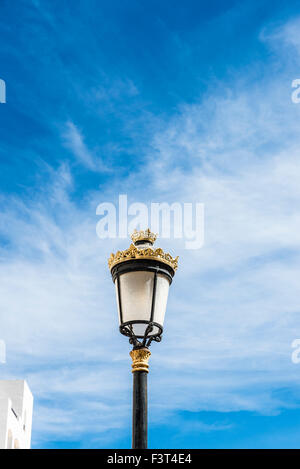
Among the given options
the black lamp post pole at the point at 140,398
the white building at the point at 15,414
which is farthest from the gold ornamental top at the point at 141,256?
the white building at the point at 15,414

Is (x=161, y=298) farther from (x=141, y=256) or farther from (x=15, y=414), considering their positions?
(x=15, y=414)

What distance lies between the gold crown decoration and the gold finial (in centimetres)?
154

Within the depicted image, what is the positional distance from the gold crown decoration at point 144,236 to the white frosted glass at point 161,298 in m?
0.78

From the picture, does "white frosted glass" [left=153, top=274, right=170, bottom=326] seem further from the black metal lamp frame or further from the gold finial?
the gold finial

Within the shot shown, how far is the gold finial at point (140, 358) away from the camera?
25.9 ft

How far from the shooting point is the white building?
70000mm

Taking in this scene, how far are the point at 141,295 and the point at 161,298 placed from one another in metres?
0.26

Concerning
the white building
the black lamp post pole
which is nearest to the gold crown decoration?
the black lamp post pole

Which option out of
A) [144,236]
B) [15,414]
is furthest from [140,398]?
[15,414]

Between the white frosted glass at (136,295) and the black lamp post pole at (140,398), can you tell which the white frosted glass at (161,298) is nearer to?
the white frosted glass at (136,295)

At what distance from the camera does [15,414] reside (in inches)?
3041

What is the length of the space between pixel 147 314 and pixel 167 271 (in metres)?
0.62
